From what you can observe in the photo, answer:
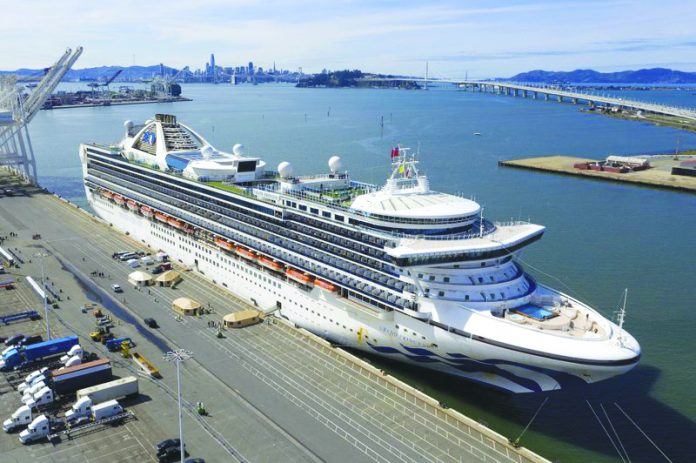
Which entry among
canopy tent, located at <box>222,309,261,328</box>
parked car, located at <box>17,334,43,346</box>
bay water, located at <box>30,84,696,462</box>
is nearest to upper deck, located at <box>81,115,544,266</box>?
canopy tent, located at <box>222,309,261,328</box>

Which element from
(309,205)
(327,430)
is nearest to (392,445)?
(327,430)

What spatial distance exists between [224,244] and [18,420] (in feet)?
58.1

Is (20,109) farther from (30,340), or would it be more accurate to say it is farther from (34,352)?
(34,352)

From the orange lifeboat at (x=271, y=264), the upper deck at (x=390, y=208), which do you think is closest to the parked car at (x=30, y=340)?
the orange lifeboat at (x=271, y=264)

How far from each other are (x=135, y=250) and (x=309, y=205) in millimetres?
22314

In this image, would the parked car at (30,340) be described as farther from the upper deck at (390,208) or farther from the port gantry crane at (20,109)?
the port gantry crane at (20,109)

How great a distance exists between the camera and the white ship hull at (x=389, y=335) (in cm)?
2416

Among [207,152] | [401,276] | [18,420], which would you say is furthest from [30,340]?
[207,152]

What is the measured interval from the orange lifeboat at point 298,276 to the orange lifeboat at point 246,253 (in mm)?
3676

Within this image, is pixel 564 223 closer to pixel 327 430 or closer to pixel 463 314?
pixel 463 314

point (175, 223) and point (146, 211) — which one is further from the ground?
point (146, 211)

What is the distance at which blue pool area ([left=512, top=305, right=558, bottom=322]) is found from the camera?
2585 centimetres

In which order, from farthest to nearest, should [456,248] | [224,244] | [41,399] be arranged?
1. [224,244]
2. [456,248]
3. [41,399]

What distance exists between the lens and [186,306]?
1348 inches
